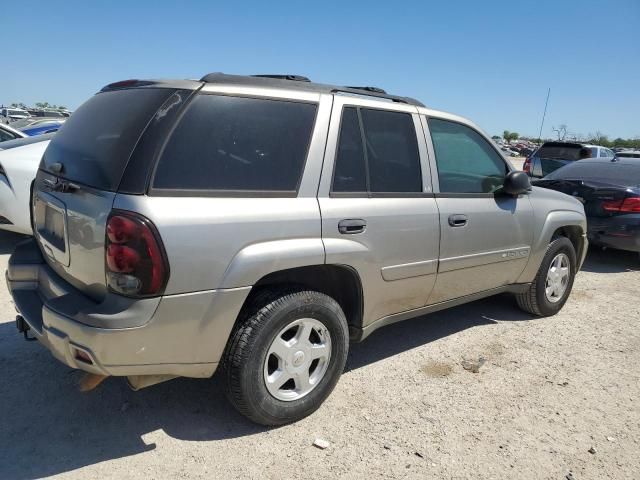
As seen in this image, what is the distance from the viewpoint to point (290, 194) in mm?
2615

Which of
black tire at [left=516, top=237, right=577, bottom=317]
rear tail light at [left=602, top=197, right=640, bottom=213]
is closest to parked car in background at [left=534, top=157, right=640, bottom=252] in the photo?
rear tail light at [left=602, top=197, right=640, bottom=213]

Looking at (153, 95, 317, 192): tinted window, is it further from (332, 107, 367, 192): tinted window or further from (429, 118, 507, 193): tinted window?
(429, 118, 507, 193): tinted window

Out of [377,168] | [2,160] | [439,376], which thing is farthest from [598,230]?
[2,160]

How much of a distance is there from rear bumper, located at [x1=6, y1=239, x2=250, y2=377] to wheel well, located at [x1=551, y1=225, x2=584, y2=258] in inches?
142

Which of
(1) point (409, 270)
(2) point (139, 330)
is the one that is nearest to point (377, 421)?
(1) point (409, 270)

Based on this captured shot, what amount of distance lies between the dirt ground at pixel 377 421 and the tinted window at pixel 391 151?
4.45 ft

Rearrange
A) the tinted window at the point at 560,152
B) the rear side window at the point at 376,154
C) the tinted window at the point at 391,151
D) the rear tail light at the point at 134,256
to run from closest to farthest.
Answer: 1. the rear tail light at the point at 134,256
2. the rear side window at the point at 376,154
3. the tinted window at the point at 391,151
4. the tinted window at the point at 560,152

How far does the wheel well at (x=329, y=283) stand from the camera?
8.69 feet

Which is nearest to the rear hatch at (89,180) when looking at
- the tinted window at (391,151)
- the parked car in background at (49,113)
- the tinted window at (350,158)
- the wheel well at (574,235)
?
the tinted window at (350,158)

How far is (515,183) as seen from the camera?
3.88 meters

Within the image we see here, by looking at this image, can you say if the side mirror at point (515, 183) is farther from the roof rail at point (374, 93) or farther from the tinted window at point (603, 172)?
the tinted window at point (603, 172)

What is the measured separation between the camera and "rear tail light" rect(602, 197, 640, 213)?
625cm

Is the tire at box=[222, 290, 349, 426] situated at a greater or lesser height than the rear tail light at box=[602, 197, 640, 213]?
lesser

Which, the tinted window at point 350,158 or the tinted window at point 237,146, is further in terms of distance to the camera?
the tinted window at point 350,158
